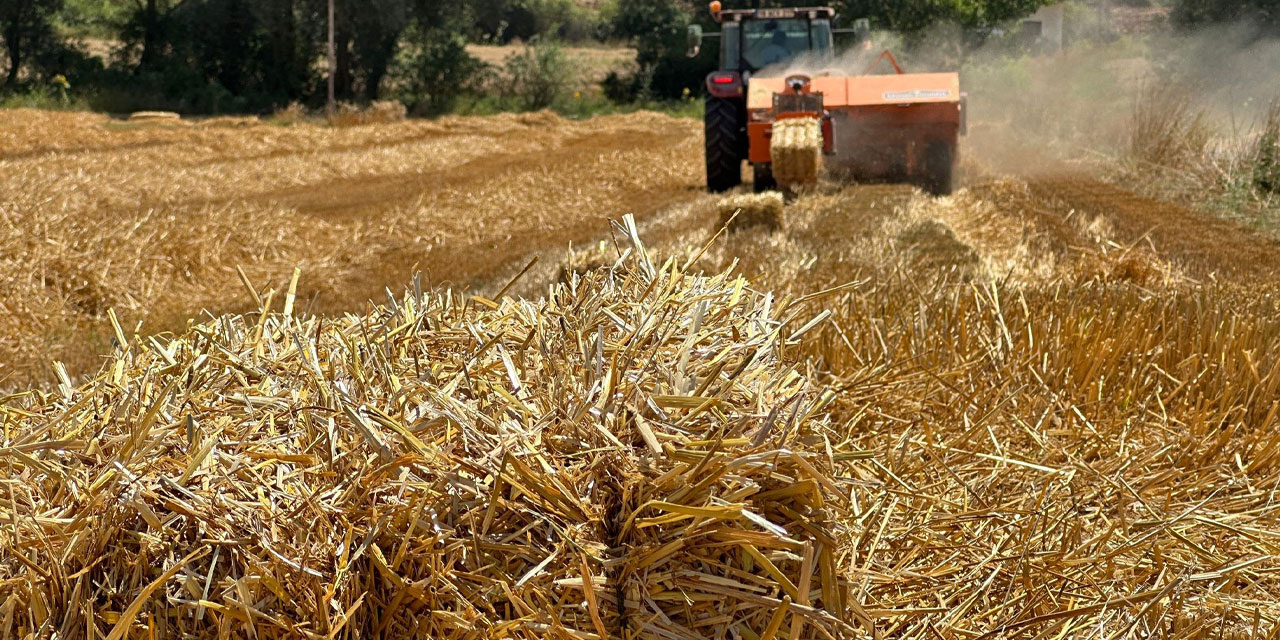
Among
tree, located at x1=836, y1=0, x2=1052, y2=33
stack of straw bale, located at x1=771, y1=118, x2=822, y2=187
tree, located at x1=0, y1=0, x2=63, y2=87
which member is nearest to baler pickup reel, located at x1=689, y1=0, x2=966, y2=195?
stack of straw bale, located at x1=771, y1=118, x2=822, y2=187

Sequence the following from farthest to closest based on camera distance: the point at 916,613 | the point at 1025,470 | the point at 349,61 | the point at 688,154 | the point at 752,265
Result: 1. the point at 349,61
2. the point at 688,154
3. the point at 752,265
4. the point at 1025,470
5. the point at 916,613

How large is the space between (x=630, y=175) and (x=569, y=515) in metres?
14.4

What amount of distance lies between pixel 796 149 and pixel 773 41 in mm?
3871

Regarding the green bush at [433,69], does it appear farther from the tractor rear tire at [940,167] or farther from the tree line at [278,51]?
the tractor rear tire at [940,167]

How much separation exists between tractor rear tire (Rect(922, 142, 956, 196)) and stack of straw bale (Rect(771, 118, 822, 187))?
1692 millimetres

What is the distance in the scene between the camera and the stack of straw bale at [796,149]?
11.5 m

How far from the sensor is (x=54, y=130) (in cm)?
2139

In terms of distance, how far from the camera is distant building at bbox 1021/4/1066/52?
130 feet

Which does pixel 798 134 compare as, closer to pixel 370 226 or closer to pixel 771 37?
pixel 771 37

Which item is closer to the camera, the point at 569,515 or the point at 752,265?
the point at 569,515

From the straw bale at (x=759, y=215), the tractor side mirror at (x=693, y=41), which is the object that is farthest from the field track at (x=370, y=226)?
the tractor side mirror at (x=693, y=41)

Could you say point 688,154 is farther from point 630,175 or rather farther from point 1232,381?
point 1232,381

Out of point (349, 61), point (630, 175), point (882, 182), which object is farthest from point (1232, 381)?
point (349, 61)

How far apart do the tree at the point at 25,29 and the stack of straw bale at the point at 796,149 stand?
3118 cm
